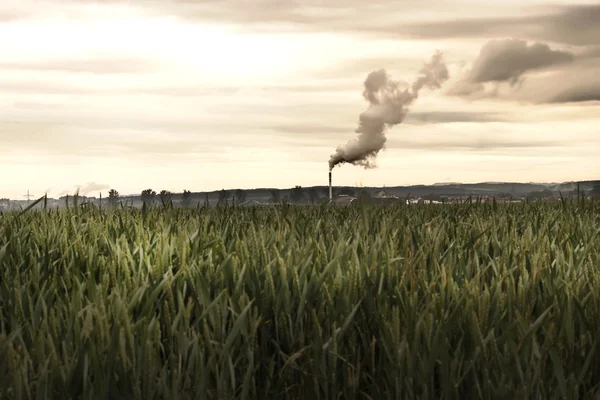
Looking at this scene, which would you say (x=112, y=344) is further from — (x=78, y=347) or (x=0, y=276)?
(x=0, y=276)

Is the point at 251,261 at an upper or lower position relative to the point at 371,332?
upper

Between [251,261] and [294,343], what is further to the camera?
[251,261]

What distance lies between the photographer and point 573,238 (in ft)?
14.7

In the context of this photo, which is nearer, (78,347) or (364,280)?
(78,347)

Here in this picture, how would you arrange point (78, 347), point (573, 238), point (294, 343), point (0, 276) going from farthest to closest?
point (573, 238), point (0, 276), point (294, 343), point (78, 347)

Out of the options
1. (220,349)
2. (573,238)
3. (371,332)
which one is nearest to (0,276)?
Result: (220,349)

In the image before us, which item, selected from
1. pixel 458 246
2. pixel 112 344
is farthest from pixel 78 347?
pixel 458 246

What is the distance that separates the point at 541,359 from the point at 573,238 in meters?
2.63

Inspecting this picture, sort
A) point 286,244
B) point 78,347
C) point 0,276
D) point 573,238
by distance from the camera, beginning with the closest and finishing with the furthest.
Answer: point 78,347, point 0,276, point 286,244, point 573,238

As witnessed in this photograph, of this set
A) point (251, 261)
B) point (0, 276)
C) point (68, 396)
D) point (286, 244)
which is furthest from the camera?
point (286, 244)

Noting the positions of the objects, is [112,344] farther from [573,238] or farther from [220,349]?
[573,238]

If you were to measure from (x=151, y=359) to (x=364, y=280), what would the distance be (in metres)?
1.03

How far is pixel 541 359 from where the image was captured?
2.07 metres

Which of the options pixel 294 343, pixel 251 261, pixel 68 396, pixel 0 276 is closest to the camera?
pixel 68 396
